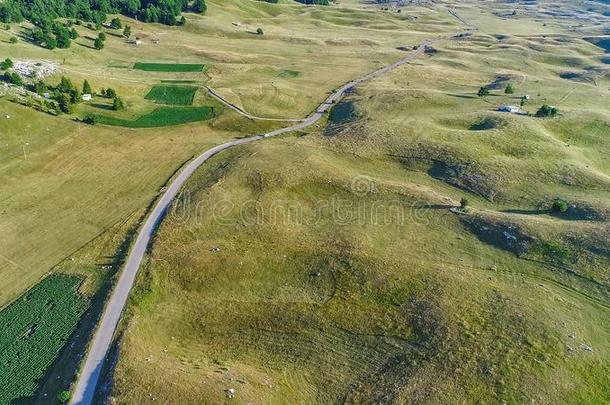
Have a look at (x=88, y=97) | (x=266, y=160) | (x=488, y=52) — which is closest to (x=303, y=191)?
(x=266, y=160)

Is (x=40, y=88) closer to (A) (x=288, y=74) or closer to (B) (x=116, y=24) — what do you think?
(A) (x=288, y=74)

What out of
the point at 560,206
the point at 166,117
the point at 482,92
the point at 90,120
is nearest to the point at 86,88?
the point at 90,120

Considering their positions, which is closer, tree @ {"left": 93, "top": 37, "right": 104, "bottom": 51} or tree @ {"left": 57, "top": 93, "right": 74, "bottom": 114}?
tree @ {"left": 57, "top": 93, "right": 74, "bottom": 114}

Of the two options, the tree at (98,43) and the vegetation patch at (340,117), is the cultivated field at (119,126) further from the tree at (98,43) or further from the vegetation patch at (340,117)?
the vegetation patch at (340,117)

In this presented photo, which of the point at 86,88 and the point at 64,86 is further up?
the point at 64,86

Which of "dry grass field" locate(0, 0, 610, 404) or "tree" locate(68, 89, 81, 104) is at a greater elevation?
"tree" locate(68, 89, 81, 104)

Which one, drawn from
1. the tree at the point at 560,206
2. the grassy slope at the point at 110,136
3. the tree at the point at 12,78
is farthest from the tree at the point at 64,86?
the tree at the point at 560,206

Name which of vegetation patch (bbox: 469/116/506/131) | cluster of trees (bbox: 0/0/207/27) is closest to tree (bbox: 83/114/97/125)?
cluster of trees (bbox: 0/0/207/27)

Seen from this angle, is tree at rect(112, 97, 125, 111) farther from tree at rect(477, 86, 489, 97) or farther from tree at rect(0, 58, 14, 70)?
tree at rect(477, 86, 489, 97)
